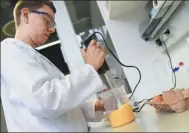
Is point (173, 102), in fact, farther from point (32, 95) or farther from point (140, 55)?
point (140, 55)

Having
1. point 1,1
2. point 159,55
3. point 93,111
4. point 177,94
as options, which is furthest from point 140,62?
point 1,1

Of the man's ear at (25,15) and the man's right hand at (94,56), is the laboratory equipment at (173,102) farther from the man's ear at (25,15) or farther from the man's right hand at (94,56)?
the man's ear at (25,15)

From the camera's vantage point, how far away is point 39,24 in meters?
0.72

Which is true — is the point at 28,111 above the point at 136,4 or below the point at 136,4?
below

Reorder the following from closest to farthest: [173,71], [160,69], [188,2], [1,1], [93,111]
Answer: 1. [93,111]
2. [188,2]
3. [173,71]
4. [160,69]
5. [1,1]

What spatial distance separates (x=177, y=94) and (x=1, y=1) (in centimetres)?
178

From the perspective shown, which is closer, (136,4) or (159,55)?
(159,55)

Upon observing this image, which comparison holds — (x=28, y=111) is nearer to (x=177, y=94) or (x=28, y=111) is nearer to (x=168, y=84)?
(x=177, y=94)

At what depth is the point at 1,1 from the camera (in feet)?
7.34

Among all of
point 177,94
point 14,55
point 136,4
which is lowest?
point 177,94

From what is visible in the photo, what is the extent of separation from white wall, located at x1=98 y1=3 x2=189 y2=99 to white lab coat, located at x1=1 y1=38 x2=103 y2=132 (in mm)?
1166

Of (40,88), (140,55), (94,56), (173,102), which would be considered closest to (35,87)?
(40,88)

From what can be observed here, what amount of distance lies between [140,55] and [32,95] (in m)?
1.54

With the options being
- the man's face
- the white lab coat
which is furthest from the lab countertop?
the man's face
